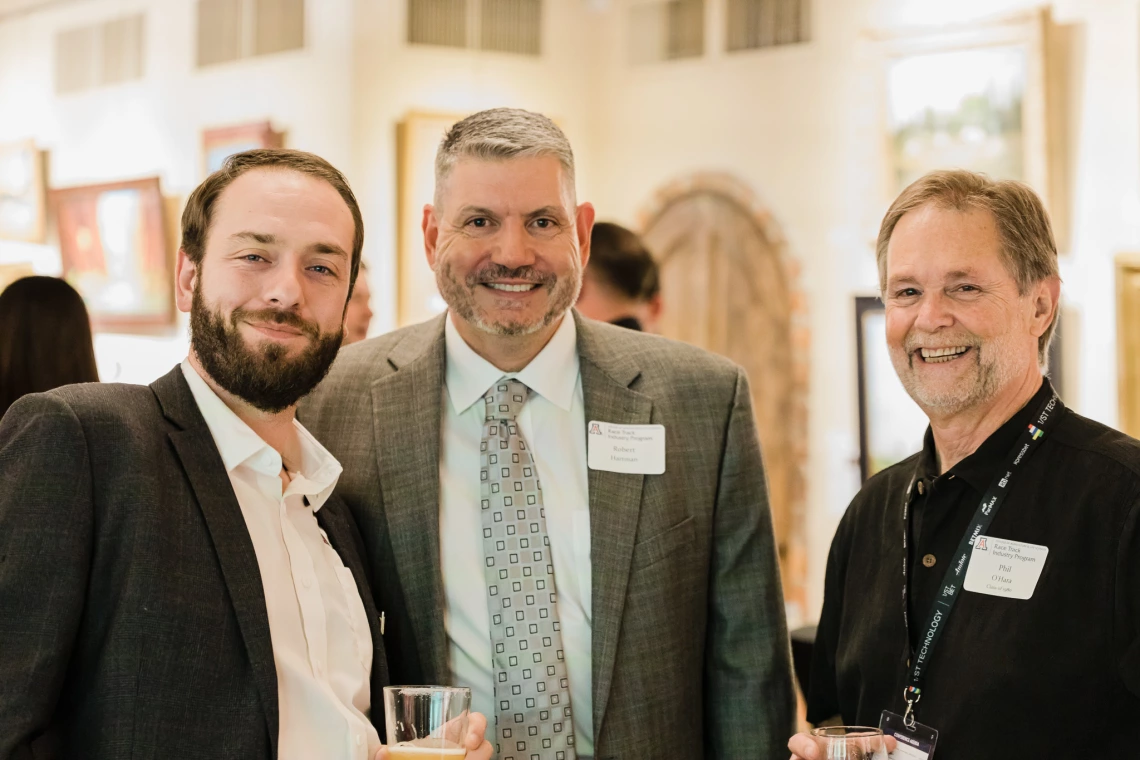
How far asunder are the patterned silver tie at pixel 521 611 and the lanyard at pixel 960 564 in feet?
2.21

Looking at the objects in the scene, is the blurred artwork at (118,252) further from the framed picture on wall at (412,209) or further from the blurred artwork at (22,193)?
the framed picture on wall at (412,209)

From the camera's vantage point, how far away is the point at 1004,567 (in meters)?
2.16

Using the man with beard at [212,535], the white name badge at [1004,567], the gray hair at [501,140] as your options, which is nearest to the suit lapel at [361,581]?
the man with beard at [212,535]

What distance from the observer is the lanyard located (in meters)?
2.22

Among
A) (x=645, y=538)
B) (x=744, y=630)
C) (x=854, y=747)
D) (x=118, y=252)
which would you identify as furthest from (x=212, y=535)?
(x=118, y=252)

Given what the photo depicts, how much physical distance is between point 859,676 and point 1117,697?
21.3 inches

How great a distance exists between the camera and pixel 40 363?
3.20m

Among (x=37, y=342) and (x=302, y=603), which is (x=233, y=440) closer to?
(x=302, y=603)

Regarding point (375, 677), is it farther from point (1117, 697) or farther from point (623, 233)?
point (623, 233)

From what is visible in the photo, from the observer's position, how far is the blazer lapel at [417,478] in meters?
2.39

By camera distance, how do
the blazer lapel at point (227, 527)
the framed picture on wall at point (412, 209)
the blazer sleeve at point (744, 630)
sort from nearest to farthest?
1. the blazer lapel at point (227, 527)
2. the blazer sleeve at point (744, 630)
3. the framed picture on wall at point (412, 209)

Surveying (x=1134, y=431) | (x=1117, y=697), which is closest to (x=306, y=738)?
(x=1117, y=697)

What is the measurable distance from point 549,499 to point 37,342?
1558mm

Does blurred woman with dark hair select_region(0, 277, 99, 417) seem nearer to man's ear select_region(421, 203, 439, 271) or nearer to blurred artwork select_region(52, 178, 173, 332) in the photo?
man's ear select_region(421, 203, 439, 271)
